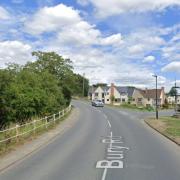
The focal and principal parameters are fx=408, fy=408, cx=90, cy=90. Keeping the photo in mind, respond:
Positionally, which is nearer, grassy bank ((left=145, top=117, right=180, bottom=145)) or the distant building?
grassy bank ((left=145, top=117, right=180, bottom=145))

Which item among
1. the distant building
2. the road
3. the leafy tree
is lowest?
Result: the road

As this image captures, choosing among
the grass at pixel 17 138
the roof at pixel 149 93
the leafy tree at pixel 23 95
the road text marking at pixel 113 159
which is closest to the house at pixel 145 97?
the roof at pixel 149 93

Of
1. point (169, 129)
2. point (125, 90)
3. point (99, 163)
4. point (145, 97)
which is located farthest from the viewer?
point (145, 97)

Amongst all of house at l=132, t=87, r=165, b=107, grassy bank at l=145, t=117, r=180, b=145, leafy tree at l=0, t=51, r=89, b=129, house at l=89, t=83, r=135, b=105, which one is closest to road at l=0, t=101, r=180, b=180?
grassy bank at l=145, t=117, r=180, b=145

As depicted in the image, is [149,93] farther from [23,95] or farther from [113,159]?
[113,159]

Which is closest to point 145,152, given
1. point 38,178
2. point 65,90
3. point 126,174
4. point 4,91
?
point 126,174

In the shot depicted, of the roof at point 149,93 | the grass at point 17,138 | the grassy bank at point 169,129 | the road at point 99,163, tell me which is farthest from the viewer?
the roof at point 149,93

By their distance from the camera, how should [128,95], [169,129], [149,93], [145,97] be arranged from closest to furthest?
[169,129], [128,95], [145,97], [149,93]

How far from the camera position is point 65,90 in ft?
212

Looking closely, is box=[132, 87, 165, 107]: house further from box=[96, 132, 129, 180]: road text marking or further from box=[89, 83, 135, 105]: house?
box=[96, 132, 129, 180]: road text marking

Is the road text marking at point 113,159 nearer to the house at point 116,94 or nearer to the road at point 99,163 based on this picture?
the road at point 99,163

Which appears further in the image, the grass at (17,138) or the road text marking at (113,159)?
the grass at (17,138)

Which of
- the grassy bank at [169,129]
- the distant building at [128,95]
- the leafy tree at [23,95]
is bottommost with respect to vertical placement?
the grassy bank at [169,129]

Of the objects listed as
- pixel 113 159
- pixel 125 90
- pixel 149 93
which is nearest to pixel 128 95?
pixel 125 90
